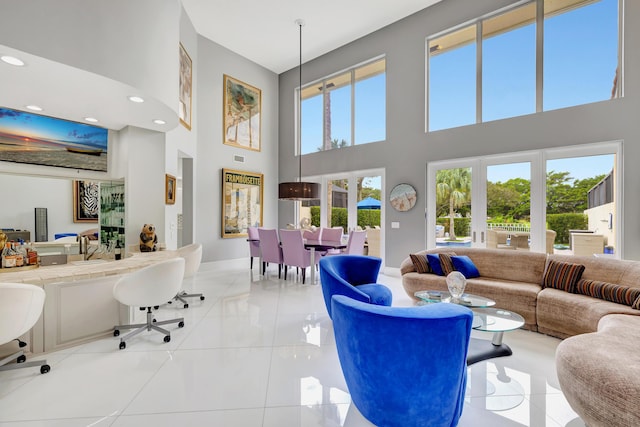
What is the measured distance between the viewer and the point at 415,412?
1.54 meters

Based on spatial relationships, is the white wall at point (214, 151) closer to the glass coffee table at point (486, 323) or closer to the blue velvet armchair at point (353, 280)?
the blue velvet armchair at point (353, 280)

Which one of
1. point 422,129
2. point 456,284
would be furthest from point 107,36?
point 422,129

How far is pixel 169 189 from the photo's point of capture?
4.84 meters

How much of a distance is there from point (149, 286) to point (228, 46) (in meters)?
6.20

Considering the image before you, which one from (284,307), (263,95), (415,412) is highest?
(263,95)

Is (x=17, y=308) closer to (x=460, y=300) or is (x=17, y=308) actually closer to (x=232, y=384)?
(x=232, y=384)

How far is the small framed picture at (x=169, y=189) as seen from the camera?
182 inches

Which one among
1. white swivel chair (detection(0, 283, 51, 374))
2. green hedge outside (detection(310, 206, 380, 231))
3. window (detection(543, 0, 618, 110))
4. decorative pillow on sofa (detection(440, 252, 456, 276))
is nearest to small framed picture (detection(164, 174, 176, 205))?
white swivel chair (detection(0, 283, 51, 374))

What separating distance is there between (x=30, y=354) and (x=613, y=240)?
6.77 metres

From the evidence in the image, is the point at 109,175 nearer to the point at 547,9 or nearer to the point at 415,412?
the point at 415,412

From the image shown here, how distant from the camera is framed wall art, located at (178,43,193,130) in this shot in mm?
5473

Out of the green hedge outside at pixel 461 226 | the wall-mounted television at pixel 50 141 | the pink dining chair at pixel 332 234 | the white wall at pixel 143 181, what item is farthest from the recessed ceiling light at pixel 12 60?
the green hedge outside at pixel 461 226

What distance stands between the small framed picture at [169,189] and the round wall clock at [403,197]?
4141 millimetres

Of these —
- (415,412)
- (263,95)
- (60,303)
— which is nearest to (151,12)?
(60,303)
